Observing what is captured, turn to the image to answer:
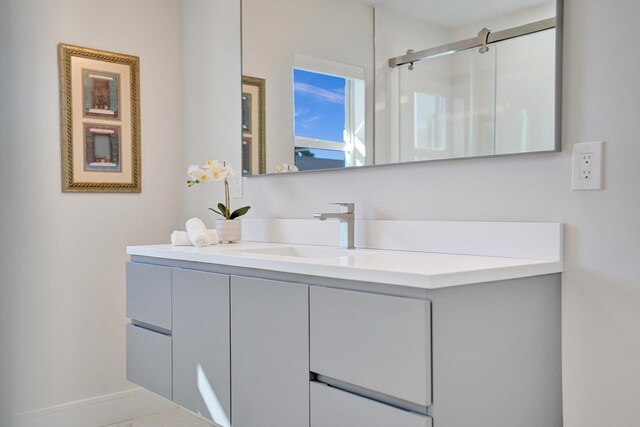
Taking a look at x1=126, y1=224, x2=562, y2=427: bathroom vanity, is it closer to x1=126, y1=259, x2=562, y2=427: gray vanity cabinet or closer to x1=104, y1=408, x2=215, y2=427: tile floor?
x1=126, y1=259, x2=562, y2=427: gray vanity cabinet

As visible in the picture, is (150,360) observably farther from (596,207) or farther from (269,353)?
(596,207)

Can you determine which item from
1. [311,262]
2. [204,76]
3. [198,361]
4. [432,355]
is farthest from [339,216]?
[204,76]

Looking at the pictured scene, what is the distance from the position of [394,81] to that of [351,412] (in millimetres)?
1054

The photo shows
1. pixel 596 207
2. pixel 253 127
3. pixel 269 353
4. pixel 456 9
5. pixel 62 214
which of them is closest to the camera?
pixel 596 207

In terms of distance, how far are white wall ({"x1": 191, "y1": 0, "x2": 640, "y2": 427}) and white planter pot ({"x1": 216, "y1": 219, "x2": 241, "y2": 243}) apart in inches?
42.1

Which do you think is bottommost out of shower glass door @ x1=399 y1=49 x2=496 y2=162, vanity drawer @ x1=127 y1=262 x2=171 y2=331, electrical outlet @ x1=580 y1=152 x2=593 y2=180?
vanity drawer @ x1=127 y1=262 x2=171 y2=331

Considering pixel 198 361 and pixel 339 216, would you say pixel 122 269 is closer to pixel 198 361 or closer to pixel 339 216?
pixel 198 361

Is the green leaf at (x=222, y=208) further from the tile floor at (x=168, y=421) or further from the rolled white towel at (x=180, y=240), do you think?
the tile floor at (x=168, y=421)

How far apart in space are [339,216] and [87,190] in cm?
137

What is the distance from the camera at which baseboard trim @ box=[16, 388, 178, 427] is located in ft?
8.32

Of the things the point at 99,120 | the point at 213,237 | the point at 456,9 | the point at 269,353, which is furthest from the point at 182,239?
the point at 456,9

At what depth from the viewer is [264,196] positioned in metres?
2.49

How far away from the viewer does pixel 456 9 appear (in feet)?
5.63

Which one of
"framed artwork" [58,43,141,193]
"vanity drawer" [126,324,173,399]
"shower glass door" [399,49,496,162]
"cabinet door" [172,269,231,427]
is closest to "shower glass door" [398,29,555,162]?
"shower glass door" [399,49,496,162]
